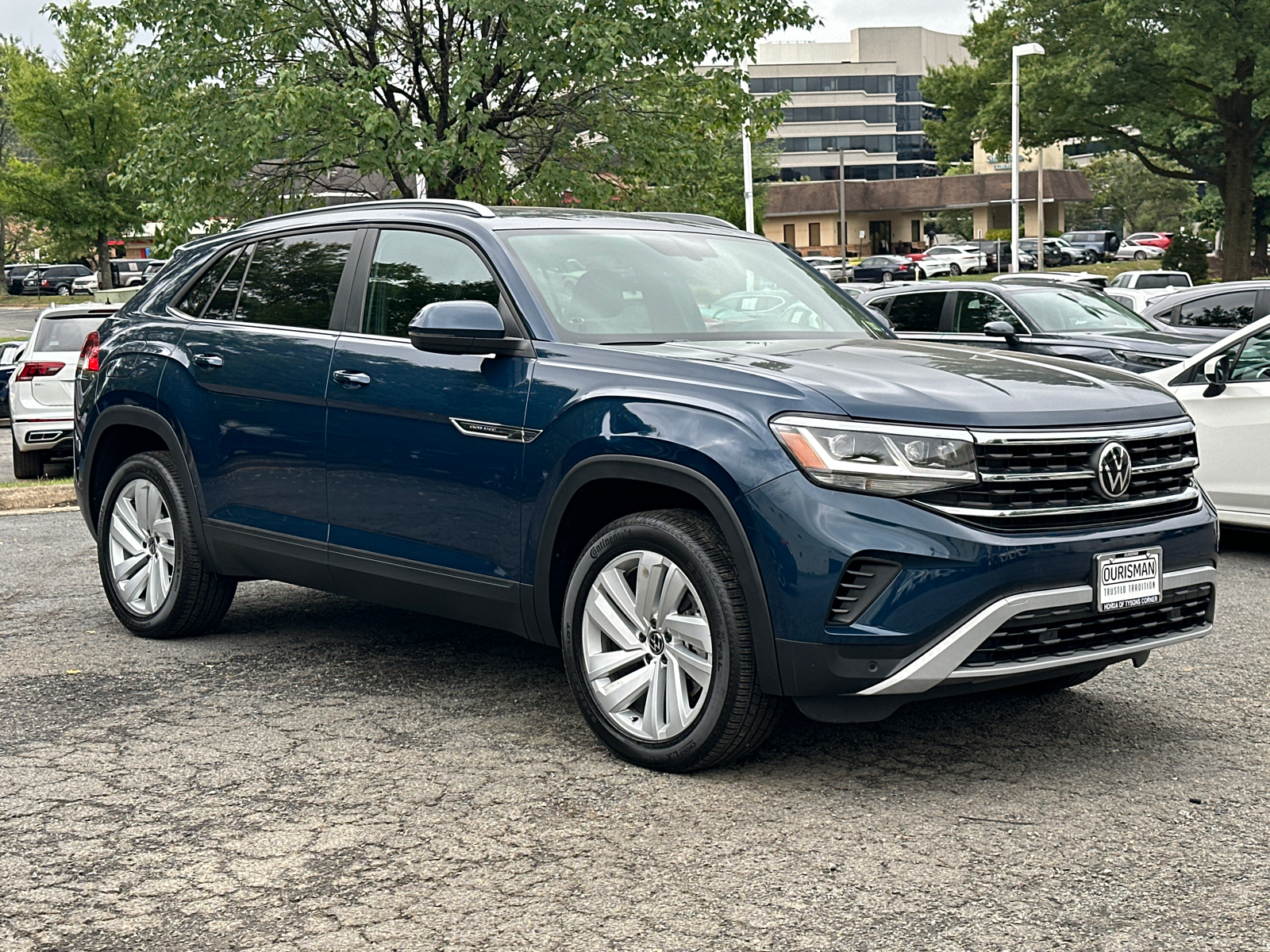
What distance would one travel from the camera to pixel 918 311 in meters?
15.8

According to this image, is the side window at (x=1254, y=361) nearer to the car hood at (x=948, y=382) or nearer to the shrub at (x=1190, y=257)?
the car hood at (x=948, y=382)

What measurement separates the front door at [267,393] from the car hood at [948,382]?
1.57m

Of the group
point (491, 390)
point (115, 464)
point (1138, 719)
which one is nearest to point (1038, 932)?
point (1138, 719)

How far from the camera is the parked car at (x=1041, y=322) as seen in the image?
13969 mm

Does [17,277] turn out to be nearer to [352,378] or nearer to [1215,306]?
[1215,306]

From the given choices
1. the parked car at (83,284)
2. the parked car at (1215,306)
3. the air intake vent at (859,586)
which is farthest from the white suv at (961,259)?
the air intake vent at (859,586)

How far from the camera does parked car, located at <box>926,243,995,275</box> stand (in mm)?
74375

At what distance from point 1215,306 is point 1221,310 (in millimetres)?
138

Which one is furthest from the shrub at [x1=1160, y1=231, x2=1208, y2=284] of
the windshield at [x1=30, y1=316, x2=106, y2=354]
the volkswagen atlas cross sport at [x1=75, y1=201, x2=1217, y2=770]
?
the volkswagen atlas cross sport at [x1=75, y1=201, x2=1217, y2=770]

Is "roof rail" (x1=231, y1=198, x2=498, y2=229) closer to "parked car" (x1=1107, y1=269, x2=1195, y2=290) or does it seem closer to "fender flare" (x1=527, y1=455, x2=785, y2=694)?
"fender flare" (x1=527, y1=455, x2=785, y2=694)

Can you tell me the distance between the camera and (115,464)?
7387mm

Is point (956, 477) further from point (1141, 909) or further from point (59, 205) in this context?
point (59, 205)

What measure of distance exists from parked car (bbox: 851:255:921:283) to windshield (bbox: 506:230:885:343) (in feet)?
206

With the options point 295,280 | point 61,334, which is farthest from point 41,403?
point 295,280
